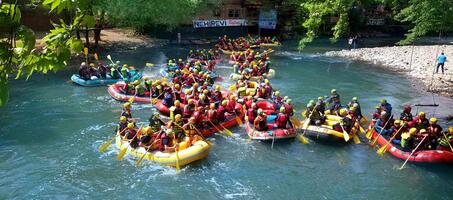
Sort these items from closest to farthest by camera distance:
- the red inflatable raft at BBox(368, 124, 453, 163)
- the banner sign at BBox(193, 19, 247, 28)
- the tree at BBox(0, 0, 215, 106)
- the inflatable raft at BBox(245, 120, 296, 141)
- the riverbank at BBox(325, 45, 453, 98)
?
the tree at BBox(0, 0, 215, 106) → the red inflatable raft at BBox(368, 124, 453, 163) → the inflatable raft at BBox(245, 120, 296, 141) → the riverbank at BBox(325, 45, 453, 98) → the banner sign at BBox(193, 19, 247, 28)

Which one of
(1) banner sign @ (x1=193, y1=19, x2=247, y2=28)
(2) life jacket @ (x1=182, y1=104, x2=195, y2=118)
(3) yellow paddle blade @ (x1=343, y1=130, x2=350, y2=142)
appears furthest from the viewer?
(1) banner sign @ (x1=193, y1=19, x2=247, y2=28)

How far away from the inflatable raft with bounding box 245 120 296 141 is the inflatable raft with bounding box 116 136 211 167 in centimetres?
236

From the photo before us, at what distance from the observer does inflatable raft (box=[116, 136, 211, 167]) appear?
1237cm

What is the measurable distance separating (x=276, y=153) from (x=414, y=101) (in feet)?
33.5

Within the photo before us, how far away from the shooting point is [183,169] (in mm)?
12422

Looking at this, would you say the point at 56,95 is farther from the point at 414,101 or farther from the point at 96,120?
the point at 414,101

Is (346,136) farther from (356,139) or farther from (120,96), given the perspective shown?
(120,96)

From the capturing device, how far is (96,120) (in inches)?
661

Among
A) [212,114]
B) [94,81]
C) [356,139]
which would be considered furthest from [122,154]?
[94,81]

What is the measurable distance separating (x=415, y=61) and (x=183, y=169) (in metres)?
24.4

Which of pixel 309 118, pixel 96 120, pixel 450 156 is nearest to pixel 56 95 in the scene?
pixel 96 120

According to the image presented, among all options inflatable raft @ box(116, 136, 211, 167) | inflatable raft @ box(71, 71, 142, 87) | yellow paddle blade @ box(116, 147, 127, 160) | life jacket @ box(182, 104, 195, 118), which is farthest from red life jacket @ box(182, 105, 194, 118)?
inflatable raft @ box(71, 71, 142, 87)

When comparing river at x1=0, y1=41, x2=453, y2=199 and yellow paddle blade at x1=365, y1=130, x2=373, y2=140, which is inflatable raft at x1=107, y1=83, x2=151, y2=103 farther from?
yellow paddle blade at x1=365, y1=130, x2=373, y2=140

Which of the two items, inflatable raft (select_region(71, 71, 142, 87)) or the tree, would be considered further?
inflatable raft (select_region(71, 71, 142, 87))
